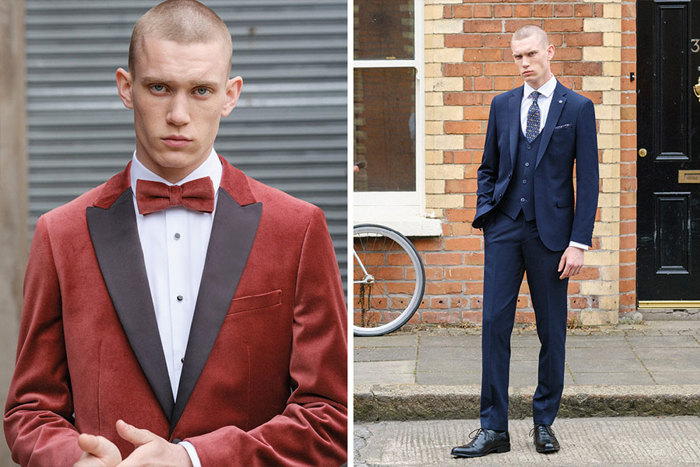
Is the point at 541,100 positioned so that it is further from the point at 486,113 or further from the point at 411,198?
the point at 411,198

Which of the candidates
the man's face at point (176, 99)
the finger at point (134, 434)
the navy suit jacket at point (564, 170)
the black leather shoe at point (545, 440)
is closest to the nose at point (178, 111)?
the man's face at point (176, 99)

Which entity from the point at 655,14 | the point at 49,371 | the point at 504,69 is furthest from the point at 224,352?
the point at 655,14

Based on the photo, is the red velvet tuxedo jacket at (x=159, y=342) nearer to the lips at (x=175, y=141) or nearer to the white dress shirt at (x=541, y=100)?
the lips at (x=175, y=141)

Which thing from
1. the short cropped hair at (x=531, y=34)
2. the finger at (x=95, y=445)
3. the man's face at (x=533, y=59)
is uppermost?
the short cropped hair at (x=531, y=34)

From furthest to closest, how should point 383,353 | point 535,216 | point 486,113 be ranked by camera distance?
point 486,113 → point 383,353 → point 535,216

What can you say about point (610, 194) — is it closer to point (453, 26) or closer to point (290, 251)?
point (453, 26)

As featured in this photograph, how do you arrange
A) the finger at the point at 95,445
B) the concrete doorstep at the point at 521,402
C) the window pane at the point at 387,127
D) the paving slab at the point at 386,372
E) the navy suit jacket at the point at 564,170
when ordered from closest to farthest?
the finger at the point at 95,445
the navy suit jacket at the point at 564,170
the concrete doorstep at the point at 521,402
the paving slab at the point at 386,372
the window pane at the point at 387,127

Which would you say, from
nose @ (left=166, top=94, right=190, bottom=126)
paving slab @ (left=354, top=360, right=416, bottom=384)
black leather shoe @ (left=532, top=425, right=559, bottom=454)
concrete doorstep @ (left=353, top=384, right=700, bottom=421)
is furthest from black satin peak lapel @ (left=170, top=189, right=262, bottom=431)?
paving slab @ (left=354, top=360, right=416, bottom=384)

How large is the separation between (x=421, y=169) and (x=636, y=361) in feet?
7.01

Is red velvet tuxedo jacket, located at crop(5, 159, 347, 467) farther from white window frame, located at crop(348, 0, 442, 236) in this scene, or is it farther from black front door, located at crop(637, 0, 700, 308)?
black front door, located at crop(637, 0, 700, 308)

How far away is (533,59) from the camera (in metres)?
4.55

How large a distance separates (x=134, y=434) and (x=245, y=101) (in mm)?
539

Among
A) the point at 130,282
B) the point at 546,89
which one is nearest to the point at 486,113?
the point at 546,89

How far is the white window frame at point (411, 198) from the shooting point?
6988mm
